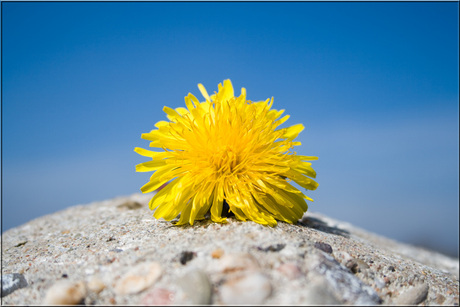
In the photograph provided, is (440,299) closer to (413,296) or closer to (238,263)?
(413,296)

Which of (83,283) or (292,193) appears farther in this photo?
(292,193)

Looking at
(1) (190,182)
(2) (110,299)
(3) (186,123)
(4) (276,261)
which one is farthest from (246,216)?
(2) (110,299)

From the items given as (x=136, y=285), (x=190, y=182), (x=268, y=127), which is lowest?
(x=136, y=285)

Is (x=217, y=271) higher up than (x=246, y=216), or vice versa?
(x=246, y=216)

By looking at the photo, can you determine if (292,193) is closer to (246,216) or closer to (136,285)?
(246,216)

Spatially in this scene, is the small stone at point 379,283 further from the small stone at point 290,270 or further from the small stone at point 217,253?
the small stone at point 217,253

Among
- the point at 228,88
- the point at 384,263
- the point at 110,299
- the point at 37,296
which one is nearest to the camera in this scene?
the point at 110,299

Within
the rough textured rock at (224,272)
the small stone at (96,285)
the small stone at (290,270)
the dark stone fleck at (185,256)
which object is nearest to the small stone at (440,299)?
the rough textured rock at (224,272)
